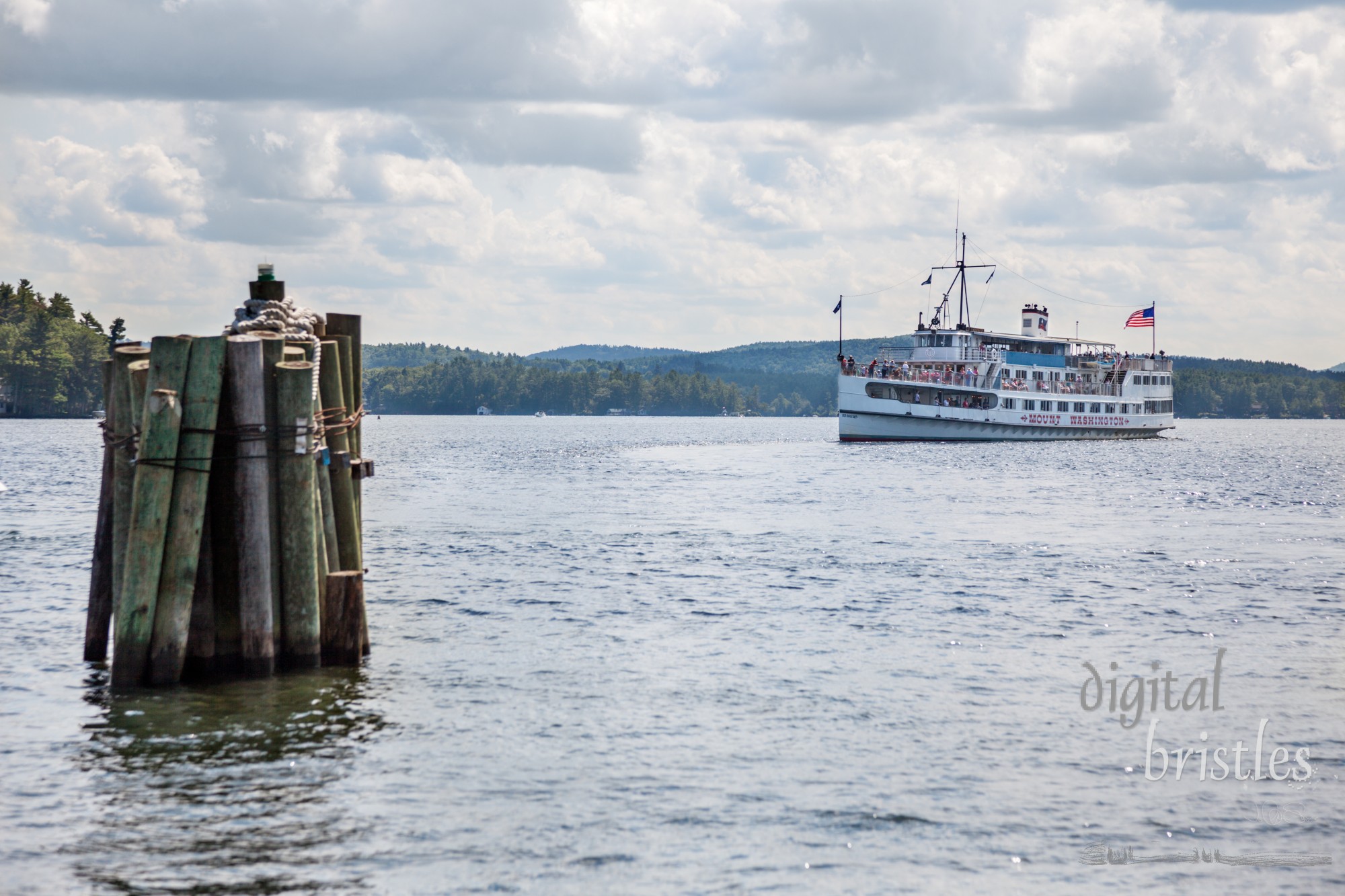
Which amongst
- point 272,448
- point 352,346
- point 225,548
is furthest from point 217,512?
point 352,346

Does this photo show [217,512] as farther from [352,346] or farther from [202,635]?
[352,346]

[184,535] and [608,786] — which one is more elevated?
[184,535]

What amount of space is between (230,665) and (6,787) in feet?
9.31

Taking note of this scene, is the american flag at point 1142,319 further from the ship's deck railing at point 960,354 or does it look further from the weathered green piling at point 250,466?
the weathered green piling at point 250,466

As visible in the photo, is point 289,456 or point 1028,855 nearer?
point 1028,855

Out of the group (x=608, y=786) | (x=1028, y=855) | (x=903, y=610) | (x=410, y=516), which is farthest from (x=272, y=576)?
(x=410, y=516)

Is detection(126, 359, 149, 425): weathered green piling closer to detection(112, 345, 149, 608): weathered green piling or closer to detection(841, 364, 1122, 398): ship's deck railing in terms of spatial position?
detection(112, 345, 149, 608): weathered green piling

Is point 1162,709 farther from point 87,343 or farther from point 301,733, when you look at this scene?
point 87,343

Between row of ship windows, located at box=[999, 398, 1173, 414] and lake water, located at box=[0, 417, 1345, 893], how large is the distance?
75023 mm

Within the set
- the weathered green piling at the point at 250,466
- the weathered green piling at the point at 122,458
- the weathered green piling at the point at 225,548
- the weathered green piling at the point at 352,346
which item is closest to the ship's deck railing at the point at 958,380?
the weathered green piling at the point at 352,346

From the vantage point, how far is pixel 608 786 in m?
11.6

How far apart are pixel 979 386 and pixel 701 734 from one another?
92559mm

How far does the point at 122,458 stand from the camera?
1366 cm

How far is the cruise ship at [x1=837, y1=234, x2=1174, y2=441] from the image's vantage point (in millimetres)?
100938
